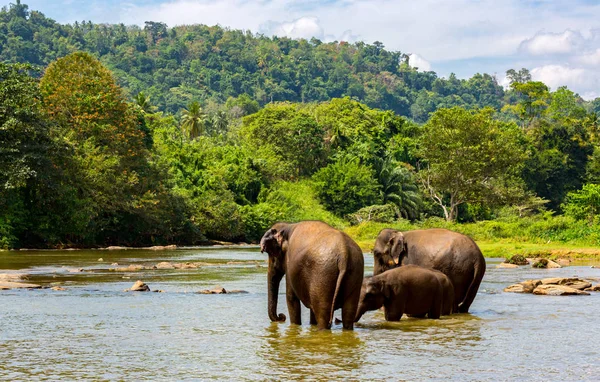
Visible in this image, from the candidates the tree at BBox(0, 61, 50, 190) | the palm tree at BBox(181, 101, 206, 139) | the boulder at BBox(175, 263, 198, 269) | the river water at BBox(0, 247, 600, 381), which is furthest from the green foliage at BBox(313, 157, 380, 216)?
the river water at BBox(0, 247, 600, 381)

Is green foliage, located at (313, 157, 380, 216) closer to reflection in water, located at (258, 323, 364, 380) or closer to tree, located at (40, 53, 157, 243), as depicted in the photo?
tree, located at (40, 53, 157, 243)

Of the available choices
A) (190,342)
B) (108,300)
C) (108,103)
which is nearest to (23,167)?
(108,103)

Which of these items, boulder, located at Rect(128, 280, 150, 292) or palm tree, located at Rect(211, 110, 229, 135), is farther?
palm tree, located at Rect(211, 110, 229, 135)

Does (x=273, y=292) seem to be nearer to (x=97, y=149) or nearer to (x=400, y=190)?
(x=97, y=149)

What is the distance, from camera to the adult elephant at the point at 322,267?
433 inches

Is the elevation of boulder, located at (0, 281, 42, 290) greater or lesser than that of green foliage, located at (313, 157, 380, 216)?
lesser

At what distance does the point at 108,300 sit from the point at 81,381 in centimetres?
870

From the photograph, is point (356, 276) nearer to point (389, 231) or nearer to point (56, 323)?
point (389, 231)

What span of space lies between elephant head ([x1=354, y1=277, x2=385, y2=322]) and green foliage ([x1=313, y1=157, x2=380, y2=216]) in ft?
189

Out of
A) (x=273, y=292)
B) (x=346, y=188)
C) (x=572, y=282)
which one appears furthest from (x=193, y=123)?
(x=273, y=292)

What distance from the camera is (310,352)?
9938 mm

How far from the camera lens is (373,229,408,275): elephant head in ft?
47.6

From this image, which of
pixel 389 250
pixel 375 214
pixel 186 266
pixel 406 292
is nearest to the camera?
pixel 406 292

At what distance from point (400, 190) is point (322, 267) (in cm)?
6417
